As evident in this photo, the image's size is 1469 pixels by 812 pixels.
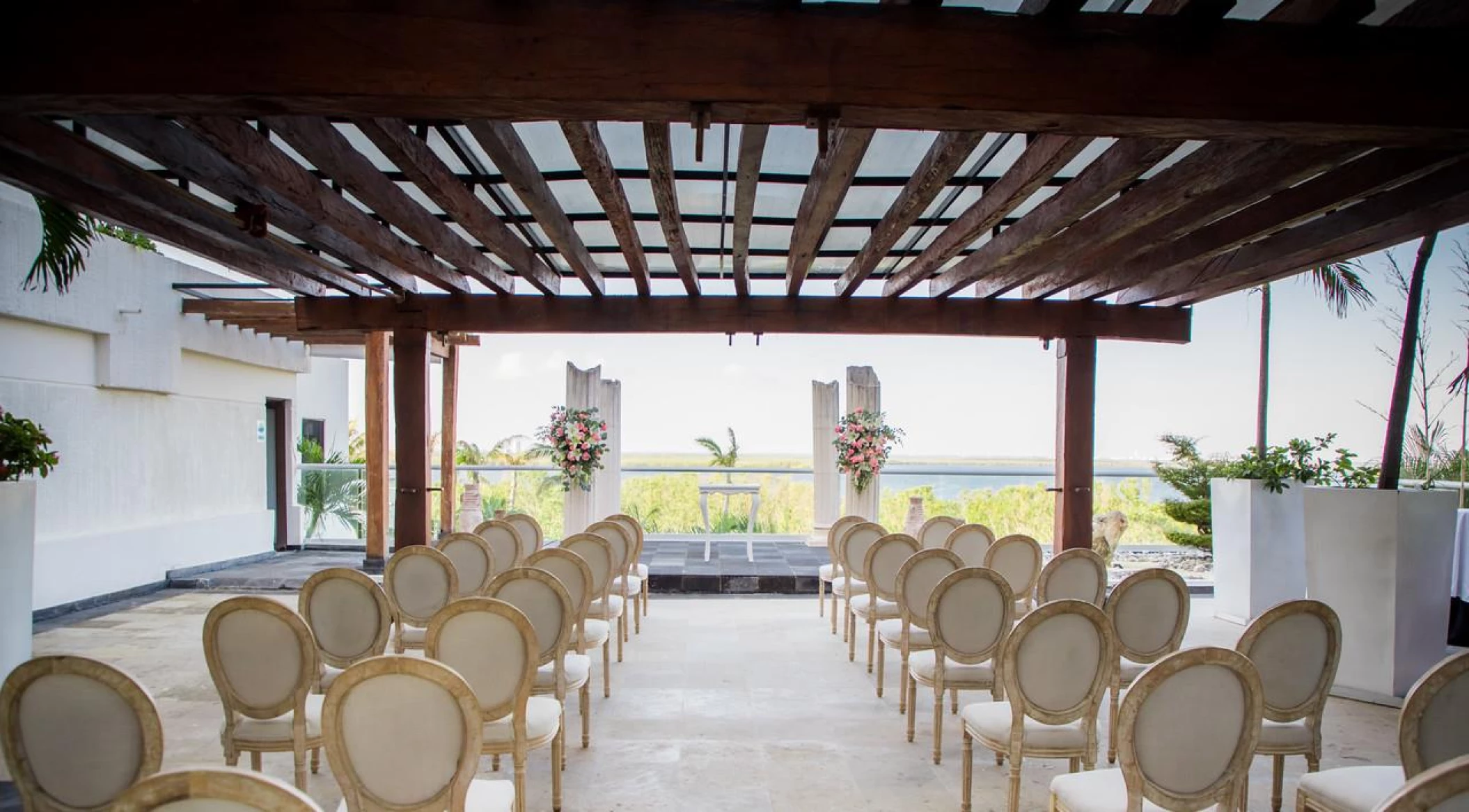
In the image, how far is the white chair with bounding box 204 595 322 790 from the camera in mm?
2861

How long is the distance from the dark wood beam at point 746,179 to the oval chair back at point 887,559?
1985 millimetres

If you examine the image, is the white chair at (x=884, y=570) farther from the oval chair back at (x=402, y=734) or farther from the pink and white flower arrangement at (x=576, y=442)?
the pink and white flower arrangement at (x=576, y=442)

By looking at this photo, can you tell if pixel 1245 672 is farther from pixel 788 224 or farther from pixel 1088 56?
pixel 788 224

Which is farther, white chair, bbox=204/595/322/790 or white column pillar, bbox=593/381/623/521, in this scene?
white column pillar, bbox=593/381/623/521

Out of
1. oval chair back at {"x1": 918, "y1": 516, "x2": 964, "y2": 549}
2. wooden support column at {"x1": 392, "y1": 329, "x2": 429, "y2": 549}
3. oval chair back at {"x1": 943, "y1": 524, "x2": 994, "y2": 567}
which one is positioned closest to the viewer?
oval chair back at {"x1": 943, "y1": 524, "x2": 994, "y2": 567}

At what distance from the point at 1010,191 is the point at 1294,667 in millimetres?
2196

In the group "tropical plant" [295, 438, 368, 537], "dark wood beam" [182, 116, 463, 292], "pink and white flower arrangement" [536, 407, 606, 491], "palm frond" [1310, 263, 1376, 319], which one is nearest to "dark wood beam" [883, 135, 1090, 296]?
"dark wood beam" [182, 116, 463, 292]

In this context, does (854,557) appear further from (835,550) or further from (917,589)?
(917,589)

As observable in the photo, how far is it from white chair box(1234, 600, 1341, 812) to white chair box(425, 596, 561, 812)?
2429mm

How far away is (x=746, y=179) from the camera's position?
3.62 metres

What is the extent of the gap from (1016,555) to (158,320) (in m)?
8.19

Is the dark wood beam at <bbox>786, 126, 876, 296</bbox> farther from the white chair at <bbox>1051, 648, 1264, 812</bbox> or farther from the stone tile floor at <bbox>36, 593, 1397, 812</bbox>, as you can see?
the stone tile floor at <bbox>36, 593, 1397, 812</bbox>

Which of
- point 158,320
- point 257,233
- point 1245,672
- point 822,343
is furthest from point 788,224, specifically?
point 822,343

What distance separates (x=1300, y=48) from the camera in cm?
256
